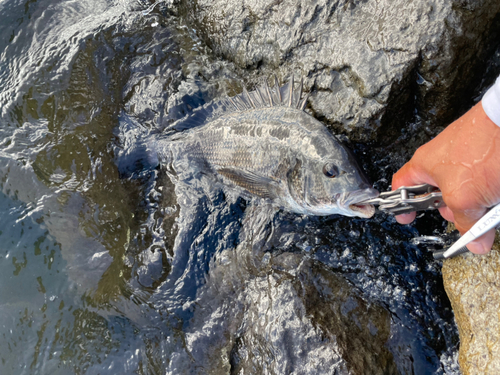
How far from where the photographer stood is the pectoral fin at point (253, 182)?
10.8 ft

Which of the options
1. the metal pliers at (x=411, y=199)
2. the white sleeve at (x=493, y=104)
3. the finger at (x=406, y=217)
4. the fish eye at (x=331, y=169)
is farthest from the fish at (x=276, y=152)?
the white sleeve at (x=493, y=104)

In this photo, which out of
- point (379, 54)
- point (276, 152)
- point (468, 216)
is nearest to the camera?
point (468, 216)

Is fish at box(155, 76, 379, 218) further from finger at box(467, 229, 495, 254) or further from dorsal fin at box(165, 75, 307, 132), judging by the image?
finger at box(467, 229, 495, 254)

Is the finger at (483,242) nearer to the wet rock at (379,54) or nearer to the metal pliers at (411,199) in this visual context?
the metal pliers at (411,199)

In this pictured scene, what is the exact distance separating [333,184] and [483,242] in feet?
3.70

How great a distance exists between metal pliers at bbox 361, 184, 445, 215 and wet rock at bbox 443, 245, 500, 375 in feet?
2.42

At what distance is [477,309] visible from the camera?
260 centimetres

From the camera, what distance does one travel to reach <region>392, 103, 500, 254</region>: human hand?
191 centimetres

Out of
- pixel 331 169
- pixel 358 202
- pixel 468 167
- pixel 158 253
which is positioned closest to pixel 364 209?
pixel 358 202

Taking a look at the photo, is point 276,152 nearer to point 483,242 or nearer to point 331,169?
point 331,169

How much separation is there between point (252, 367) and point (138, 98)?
3.41 m

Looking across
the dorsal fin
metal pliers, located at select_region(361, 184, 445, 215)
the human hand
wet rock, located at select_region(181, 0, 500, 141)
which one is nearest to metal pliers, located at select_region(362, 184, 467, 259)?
metal pliers, located at select_region(361, 184, 445, 215)

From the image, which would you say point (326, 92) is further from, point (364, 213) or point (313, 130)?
point (364, 213)

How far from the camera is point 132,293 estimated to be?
11.5ft
